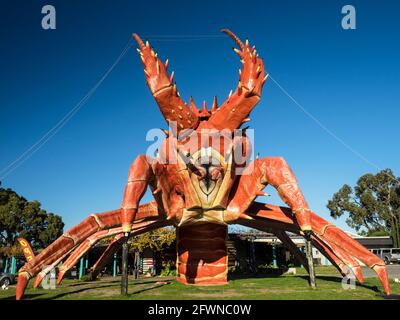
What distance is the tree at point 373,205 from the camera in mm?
51375

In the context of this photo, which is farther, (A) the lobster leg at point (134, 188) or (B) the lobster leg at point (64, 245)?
(B) the lobster leg at point (64, 245)

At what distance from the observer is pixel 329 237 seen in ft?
33.5

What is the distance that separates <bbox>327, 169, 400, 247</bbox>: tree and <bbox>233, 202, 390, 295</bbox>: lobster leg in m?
44.2

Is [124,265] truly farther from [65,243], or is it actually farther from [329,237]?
[329,237]

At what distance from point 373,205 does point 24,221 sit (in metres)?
49.1

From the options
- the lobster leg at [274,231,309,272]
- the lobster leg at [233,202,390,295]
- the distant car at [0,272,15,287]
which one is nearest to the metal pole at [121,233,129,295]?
the lobster leg at [233,202,390,295]

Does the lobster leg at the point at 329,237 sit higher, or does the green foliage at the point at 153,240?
the lobster leg at the point at 329,237

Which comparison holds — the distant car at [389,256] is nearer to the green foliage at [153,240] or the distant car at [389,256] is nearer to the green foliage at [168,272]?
the green foliage at [168,272]

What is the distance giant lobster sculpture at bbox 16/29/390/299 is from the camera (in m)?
9.48

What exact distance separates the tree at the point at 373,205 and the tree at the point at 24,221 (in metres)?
42.7

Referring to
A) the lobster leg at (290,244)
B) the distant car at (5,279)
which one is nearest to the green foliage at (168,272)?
the distant car at (5,279)

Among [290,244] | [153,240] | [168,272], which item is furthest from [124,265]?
[153,240]

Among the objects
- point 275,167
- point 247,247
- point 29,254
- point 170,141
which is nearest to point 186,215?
point 170,141

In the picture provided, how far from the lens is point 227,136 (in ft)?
35.1
